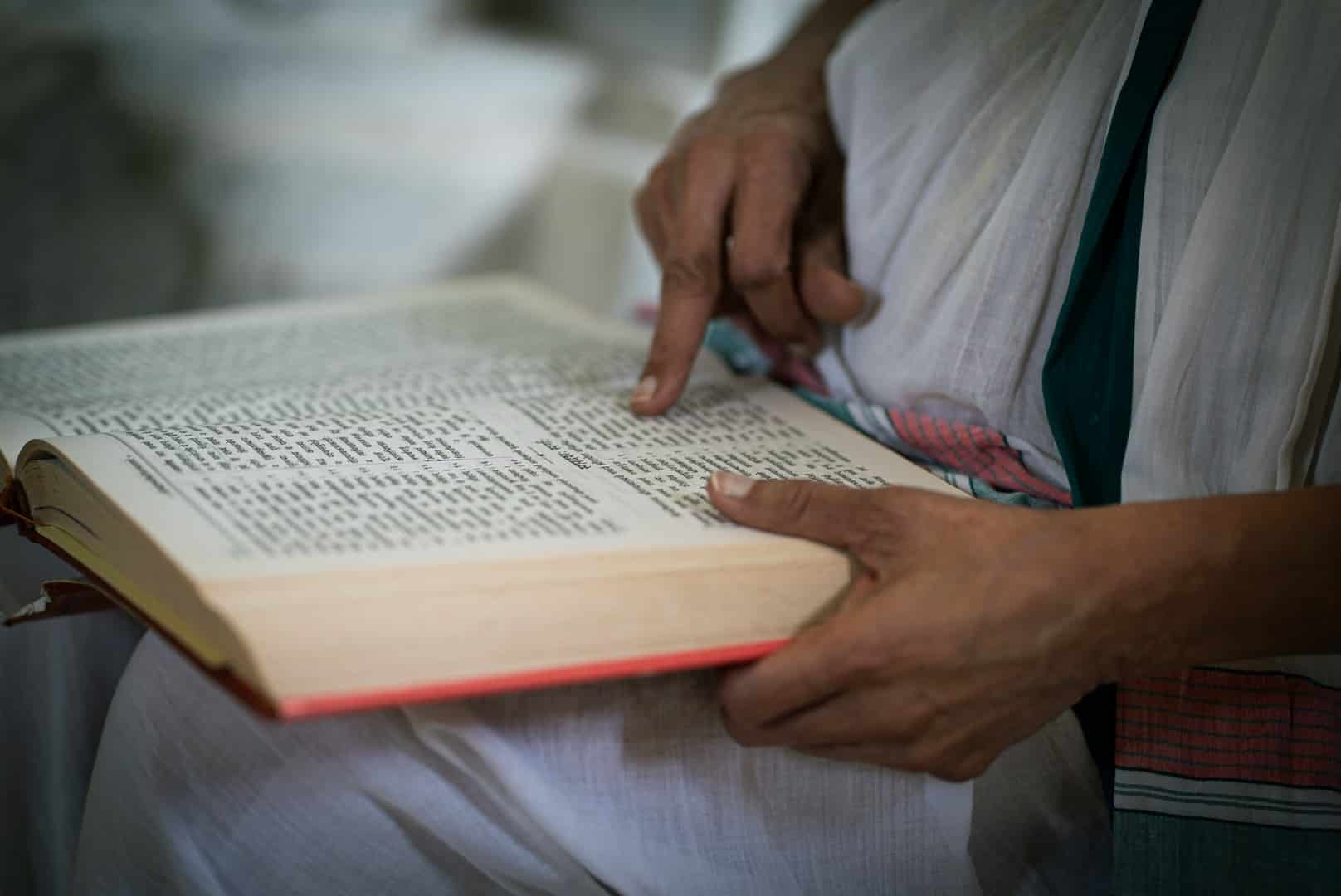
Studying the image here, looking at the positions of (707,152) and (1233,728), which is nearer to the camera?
(1233,728)

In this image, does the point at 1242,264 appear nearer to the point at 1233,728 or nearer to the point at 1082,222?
the point at 1082,222

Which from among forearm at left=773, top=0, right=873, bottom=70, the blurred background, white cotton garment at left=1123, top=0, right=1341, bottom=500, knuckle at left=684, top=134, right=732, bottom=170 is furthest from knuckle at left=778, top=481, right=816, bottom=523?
the blurred background

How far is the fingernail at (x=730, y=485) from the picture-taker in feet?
1.58

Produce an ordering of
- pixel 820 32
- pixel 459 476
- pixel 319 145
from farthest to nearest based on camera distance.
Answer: pixel 319 145
pixel 820 32
pixel 459 476

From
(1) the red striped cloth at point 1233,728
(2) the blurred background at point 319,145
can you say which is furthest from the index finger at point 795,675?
(2) the blurred background at point 319,145

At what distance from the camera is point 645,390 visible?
0.63 m

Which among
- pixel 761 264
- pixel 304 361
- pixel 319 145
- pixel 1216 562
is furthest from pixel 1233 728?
pixel 319 145

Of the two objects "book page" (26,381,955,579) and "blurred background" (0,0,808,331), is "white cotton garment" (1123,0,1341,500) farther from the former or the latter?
"blurred background" (0,0,808,331)

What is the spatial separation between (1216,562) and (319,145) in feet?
4.52

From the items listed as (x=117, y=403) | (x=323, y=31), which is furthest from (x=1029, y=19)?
(x=323, y=31)

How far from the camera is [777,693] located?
449 mm

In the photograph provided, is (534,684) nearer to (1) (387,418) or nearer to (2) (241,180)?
(1) (387,418)

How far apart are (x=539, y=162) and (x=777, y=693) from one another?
1368 mm

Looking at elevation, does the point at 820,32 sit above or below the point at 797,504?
above
